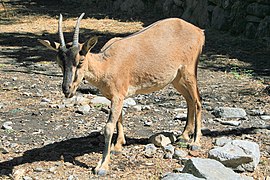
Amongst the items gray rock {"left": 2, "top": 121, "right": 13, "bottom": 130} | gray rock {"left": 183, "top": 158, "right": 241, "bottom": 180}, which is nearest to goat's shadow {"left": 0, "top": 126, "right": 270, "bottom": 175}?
gray rock {"left": 2, "top": 121, "right": 13, "bottom": 130}

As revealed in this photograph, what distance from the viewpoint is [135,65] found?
5992 millimetres

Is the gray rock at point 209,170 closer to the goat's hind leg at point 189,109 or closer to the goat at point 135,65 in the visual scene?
the goat at point 135,65

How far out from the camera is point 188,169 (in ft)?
17.4

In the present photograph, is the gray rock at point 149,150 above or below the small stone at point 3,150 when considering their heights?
above

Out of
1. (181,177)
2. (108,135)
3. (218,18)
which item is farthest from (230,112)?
(218,18)

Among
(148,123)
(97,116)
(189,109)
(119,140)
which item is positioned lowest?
(97,116)

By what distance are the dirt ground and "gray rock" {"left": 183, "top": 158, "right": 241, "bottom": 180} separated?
503 mm

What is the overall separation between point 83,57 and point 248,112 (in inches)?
127

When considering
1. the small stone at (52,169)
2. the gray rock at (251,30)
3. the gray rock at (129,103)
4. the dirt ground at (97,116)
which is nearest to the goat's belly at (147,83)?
the dirt ground at (97,116)

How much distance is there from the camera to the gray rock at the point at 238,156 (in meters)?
5.72

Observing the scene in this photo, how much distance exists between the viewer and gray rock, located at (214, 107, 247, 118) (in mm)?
7586

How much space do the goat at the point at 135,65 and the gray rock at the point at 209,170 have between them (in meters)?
0.89

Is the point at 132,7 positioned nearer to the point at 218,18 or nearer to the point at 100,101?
the point at 218,18

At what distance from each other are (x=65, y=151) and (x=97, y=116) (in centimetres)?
137
